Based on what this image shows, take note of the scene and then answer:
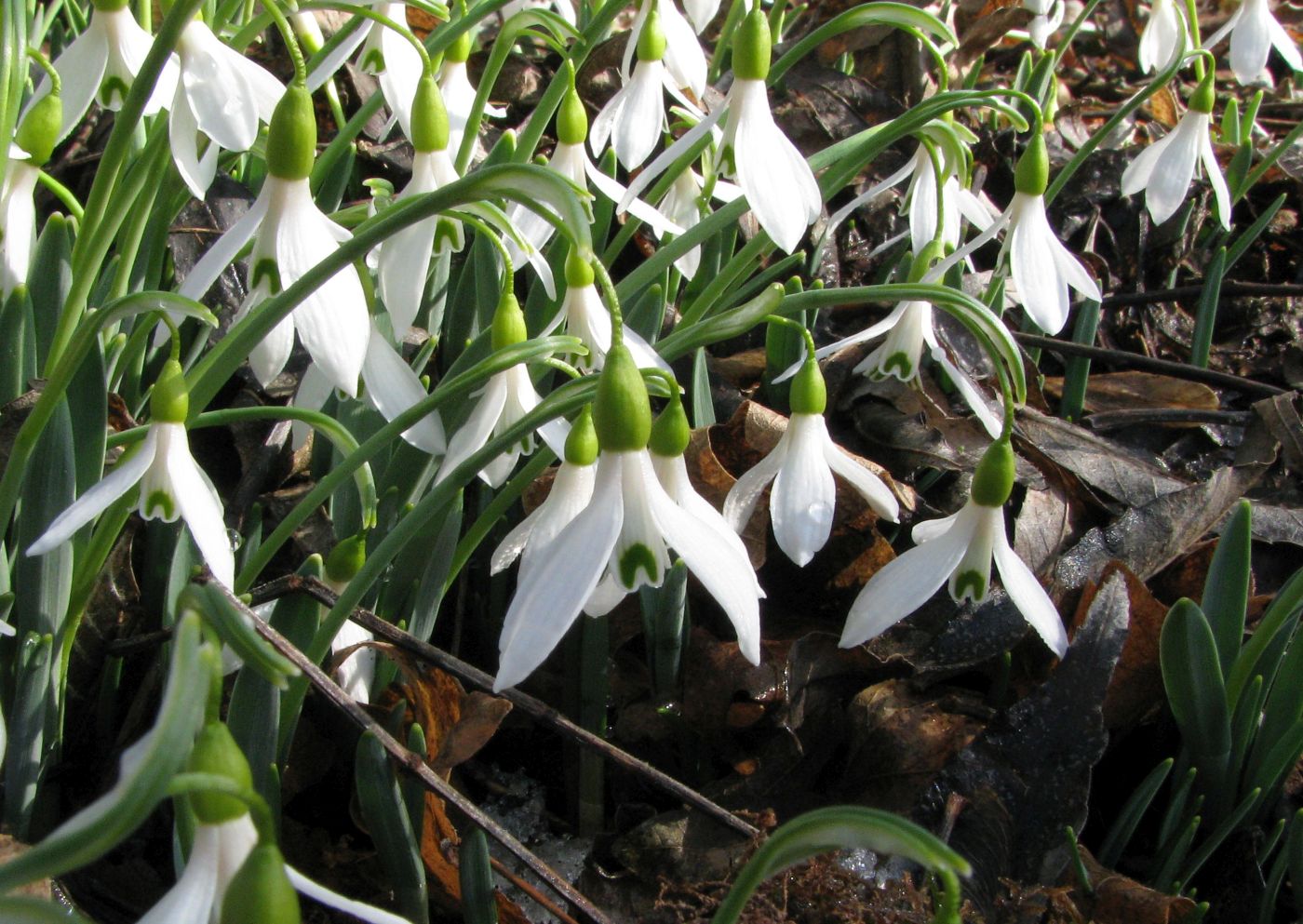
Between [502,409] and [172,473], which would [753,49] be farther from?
[172,473]

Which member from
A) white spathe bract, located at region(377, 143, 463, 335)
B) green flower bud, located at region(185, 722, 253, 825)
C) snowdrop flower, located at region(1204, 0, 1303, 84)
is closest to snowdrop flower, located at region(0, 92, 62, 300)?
white spathe bract, located at region(377, 143, 463, 335)

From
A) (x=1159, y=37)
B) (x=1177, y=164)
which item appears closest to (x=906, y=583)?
(x=1177, y=164)

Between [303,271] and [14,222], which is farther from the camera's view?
[14,222]

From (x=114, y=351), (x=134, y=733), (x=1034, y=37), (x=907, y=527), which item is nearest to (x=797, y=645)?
(x=907, y=527)

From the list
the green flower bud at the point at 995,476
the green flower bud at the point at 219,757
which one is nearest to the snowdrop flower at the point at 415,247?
the green flower bud at the point at 995,476

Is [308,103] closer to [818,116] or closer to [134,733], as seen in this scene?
[134,733]

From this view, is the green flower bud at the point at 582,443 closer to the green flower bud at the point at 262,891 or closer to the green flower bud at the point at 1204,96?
the green flower bud at the point at 262,891
